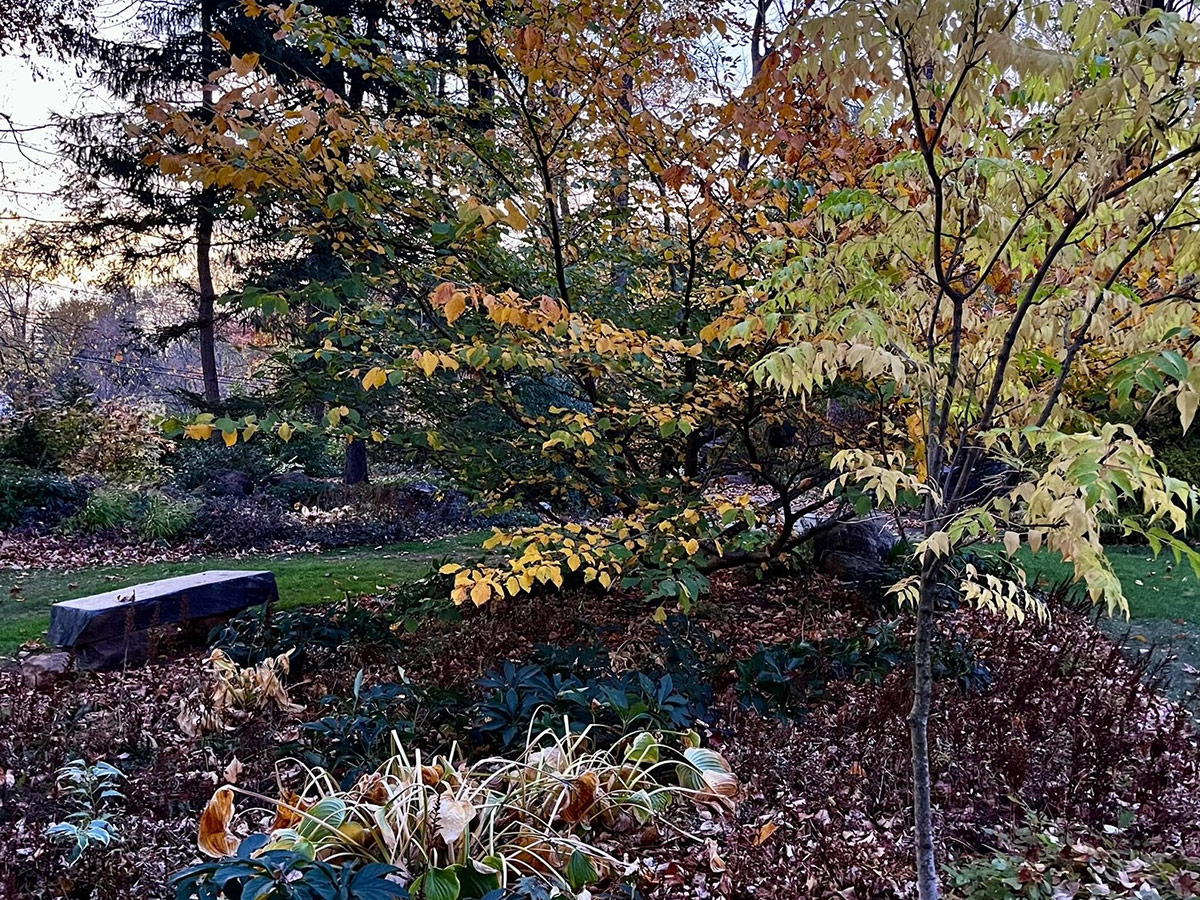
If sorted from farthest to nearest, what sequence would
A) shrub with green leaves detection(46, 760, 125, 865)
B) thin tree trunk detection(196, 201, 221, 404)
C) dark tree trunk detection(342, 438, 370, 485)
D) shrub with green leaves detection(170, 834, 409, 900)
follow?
dark tree trunk detection(342, 438, 370, 485)
thin tree trunk detection(196, 201, 221, 404)
shrub with green leaves detection(46, 760, 125, 865)
shrub with green leaves detection(170, 834, 409, 900)

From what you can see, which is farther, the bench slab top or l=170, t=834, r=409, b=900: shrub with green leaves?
the bench slab top

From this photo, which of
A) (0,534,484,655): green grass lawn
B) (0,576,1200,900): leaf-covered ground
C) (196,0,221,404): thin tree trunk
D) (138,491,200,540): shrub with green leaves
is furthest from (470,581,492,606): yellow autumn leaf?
(196,0,221,404): thin tree trunk

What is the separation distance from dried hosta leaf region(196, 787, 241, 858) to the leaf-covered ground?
0.30 metres

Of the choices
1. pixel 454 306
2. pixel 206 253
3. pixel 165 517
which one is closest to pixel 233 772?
pixel 454 306

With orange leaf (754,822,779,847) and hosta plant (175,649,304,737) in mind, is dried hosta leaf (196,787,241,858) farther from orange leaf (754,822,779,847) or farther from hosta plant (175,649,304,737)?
orange leaf (754,822,779,847)

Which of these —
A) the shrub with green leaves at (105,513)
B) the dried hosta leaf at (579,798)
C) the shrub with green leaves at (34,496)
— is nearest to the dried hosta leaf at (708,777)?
A: the dried hosta leaf at (579,798)

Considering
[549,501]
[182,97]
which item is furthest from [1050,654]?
[182,97]

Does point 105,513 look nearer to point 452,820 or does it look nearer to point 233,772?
point 233,772

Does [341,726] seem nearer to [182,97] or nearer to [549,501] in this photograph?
[549,501]

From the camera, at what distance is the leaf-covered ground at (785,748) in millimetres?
2203

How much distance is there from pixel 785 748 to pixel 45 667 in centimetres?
388

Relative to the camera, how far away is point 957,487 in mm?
1959

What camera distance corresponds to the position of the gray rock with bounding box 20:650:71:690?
3.82 m

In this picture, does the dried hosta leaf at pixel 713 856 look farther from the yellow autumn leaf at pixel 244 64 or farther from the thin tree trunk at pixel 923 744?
the yellow autumn leaf at pixel 244 64
